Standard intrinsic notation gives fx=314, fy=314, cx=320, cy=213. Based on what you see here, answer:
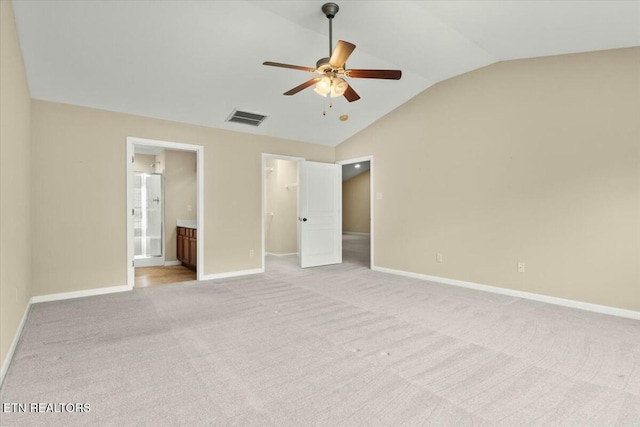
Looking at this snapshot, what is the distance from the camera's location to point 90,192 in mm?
4156

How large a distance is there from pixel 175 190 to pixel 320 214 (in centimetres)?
331

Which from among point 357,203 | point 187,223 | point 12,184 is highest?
point 357,203

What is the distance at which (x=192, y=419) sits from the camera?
66.1 inches

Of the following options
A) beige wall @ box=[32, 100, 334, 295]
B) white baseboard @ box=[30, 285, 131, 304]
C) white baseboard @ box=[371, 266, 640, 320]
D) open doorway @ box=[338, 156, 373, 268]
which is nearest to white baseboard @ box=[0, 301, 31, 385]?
white baseboard @ box=[30, 285, 131, 304]

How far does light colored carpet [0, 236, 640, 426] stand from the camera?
1.74m

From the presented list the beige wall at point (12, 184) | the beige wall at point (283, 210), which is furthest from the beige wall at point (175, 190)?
the beige wall at point (12, 184)

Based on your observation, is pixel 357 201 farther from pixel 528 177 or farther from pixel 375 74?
pixel 375 74

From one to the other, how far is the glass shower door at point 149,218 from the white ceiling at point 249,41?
262cm

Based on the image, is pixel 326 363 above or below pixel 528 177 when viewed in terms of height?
below

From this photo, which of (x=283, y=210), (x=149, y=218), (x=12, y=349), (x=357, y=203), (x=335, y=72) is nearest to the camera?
(x=12, y=349)

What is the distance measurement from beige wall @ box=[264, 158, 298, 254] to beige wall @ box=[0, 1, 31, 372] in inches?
200

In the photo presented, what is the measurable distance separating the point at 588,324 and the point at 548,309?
472 mm

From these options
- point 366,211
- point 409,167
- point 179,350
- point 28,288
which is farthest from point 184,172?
point 366,211

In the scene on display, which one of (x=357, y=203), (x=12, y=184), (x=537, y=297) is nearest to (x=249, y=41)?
(x=12, y=184)
